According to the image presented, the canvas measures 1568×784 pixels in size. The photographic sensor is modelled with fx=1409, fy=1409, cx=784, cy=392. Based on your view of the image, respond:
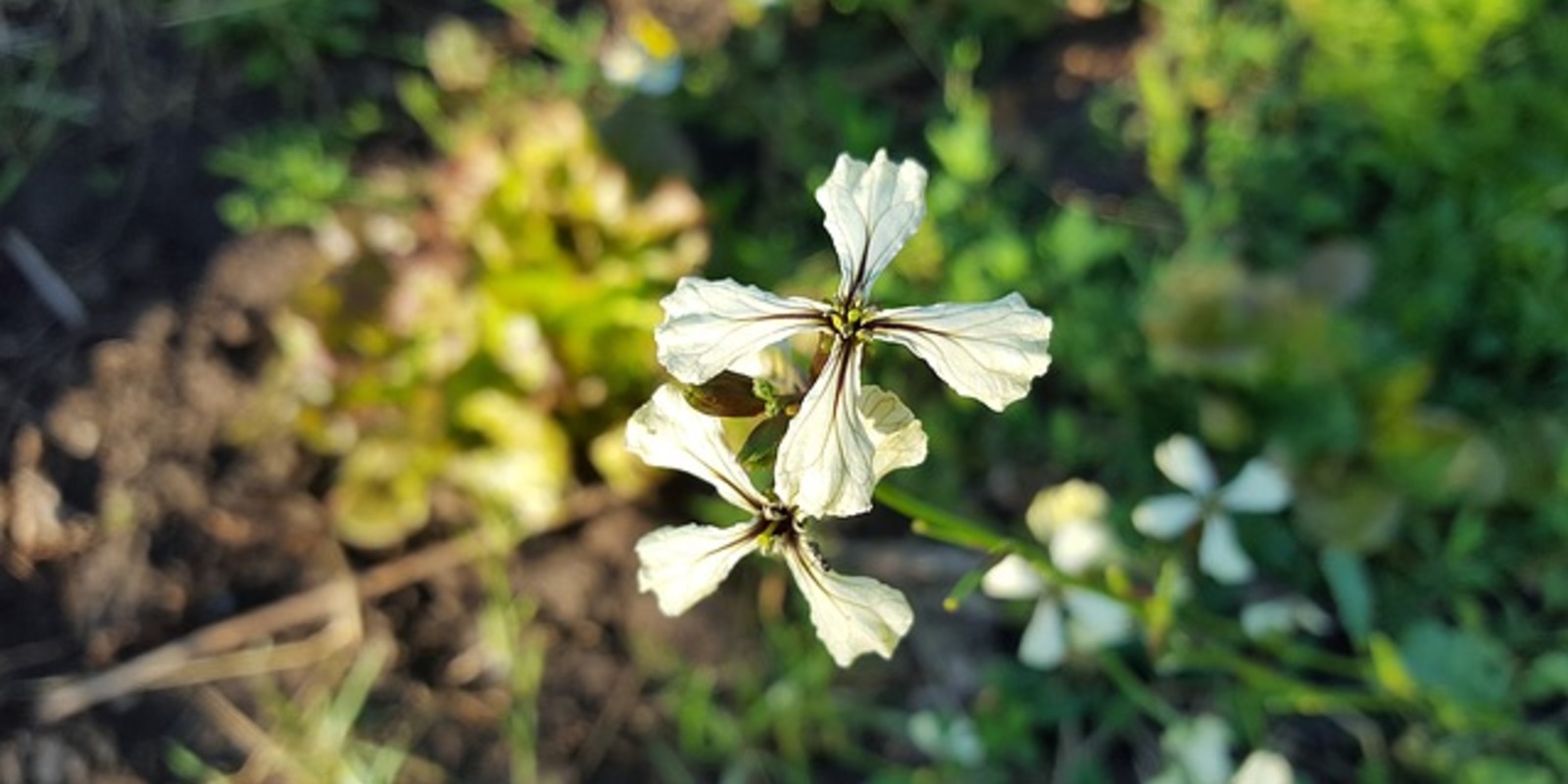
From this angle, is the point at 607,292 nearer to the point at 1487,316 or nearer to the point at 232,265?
the point at 232,265

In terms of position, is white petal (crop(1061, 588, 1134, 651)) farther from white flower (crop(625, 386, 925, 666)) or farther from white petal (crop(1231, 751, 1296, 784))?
white flower (crop(625, 386, 925, 666))

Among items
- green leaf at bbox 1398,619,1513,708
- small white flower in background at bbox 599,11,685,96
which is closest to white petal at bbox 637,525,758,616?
green leaf at bbox 1398,619,1513,708

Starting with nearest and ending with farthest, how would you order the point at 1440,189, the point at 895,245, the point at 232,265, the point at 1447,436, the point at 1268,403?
the point at 895,245
the point at 1447,436
the point at 1268,403
the point at 1440,189
the point at 232,265

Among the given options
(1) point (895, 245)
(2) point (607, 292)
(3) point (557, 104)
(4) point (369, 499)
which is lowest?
(4) point (369, 499)

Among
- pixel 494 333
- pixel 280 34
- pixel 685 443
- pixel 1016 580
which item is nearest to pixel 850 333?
pixel 685 443

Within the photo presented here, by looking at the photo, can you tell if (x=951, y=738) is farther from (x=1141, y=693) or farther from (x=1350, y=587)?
(x=1350, y=587)

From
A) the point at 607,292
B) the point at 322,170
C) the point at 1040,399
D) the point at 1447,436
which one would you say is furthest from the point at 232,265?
the point at 1447,436

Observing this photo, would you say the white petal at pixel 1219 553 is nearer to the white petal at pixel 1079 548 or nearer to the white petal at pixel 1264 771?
the white petal at pixel 1079 548
